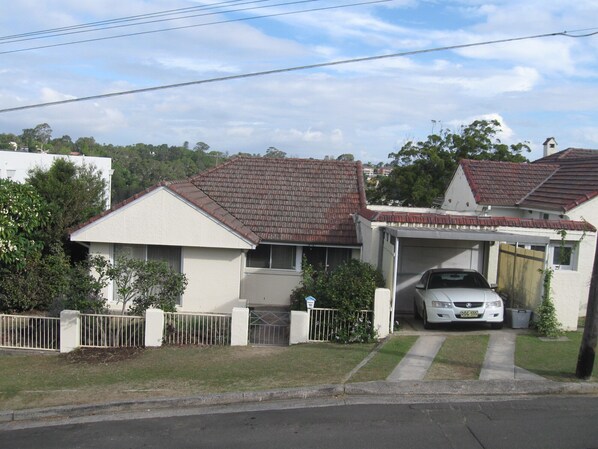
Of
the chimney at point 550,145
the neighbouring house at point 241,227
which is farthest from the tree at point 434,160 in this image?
the neighbouring house at point 241,227

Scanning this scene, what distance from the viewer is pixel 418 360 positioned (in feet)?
35.3

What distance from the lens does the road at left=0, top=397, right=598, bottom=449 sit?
281 inches

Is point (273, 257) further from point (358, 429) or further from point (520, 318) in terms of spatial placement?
point (358, 429)

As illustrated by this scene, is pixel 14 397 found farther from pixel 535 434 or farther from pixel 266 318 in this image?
pixel 535 434

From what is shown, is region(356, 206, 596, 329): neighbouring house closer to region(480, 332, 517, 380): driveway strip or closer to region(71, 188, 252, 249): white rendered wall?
region(480, 332, 517, 380): driveway strip

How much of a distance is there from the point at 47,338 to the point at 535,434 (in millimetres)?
10703

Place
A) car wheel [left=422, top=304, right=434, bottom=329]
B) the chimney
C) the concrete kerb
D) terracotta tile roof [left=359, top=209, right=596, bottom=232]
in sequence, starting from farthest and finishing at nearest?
the chimney → terracotta tile roof [left=359, top=209, right=596, bottom=232] → car wheel [left=422, top=304, right=434, bottom=329] → the concrete kerb

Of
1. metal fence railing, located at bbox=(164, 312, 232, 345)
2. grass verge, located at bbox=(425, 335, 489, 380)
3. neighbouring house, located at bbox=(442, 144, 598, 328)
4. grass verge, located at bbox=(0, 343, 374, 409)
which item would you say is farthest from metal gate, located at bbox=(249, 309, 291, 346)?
neighbouring house, located at bbox=(442, 144, 598, 328)

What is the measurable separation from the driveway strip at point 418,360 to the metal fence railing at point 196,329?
4302mm

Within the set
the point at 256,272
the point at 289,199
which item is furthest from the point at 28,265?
the point at 289,199

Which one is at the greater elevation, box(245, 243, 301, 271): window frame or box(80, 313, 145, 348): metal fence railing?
box(245, 243, 301, 271): window frame

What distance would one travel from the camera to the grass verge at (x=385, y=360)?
9.76 m

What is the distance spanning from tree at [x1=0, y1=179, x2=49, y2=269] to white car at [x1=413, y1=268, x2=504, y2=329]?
10518 mm

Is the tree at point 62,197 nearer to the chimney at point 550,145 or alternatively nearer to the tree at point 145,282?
the tree at point 145,282
